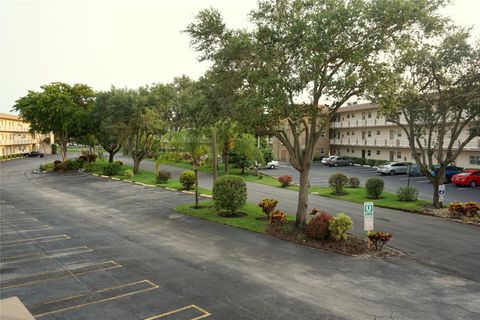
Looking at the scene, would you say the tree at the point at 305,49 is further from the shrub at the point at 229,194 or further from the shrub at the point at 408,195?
the shrub at the point at 408,195

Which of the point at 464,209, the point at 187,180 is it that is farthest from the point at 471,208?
the point at 187,180

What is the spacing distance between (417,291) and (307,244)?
581 cm

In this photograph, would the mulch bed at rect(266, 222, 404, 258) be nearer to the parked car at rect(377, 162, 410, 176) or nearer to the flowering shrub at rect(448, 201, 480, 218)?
the flowering shrub at rect(448, 201, 480, 218)

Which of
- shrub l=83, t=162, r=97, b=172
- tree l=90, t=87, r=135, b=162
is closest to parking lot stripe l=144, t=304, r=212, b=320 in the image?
tree l=90, t=87, r=135, b=162

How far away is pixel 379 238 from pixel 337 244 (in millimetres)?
1797

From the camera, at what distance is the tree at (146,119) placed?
44750mm

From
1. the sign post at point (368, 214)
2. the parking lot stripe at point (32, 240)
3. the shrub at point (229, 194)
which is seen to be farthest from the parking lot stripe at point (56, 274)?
the sign post at point (368, 214)

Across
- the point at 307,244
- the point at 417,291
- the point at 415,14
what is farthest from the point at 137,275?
the point at 415,14

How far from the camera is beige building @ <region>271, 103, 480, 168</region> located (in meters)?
52.1

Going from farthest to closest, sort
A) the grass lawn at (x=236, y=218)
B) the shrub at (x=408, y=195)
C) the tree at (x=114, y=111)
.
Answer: the tree at (x=114, y=111), the shrub at (x=408, y=195), the grass lawn at (x=236, y=218)

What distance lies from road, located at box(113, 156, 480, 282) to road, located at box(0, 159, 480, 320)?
0.40 ft

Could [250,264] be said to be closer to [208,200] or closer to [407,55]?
[407,55]

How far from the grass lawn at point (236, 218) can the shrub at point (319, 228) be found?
2781mm

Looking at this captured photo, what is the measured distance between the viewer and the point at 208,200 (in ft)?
93.9
